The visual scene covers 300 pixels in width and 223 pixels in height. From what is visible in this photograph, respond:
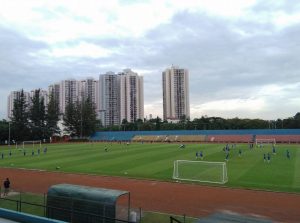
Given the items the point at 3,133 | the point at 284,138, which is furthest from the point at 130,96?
the point at 284,138

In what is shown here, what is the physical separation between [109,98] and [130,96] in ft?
35.6

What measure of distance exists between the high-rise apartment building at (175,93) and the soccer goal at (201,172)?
13824cm

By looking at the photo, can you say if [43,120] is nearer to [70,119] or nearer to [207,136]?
[70,119]

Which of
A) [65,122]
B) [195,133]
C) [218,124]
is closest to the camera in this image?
[195,133]

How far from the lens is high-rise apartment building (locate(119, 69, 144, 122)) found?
171 m

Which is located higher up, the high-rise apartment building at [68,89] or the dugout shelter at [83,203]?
the high-rise apartment building at [68,89]

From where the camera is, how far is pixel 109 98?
563 ft

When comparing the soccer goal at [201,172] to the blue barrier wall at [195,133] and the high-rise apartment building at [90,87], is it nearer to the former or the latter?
the blue barrier wall at [195,133]

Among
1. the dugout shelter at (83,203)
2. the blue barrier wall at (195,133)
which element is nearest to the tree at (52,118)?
the blue barrier wall at (195,133)

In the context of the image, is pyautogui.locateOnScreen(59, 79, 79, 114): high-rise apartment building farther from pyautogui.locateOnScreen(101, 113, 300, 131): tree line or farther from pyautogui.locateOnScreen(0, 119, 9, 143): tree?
pyautogui.locateOnScreen(0, 119, 9, 143): tree

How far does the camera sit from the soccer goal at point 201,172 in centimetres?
3009

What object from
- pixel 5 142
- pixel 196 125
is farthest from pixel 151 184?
pixel 196 125

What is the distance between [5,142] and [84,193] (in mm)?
89305

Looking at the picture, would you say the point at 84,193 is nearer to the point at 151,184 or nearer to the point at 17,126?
the point at 151,184
